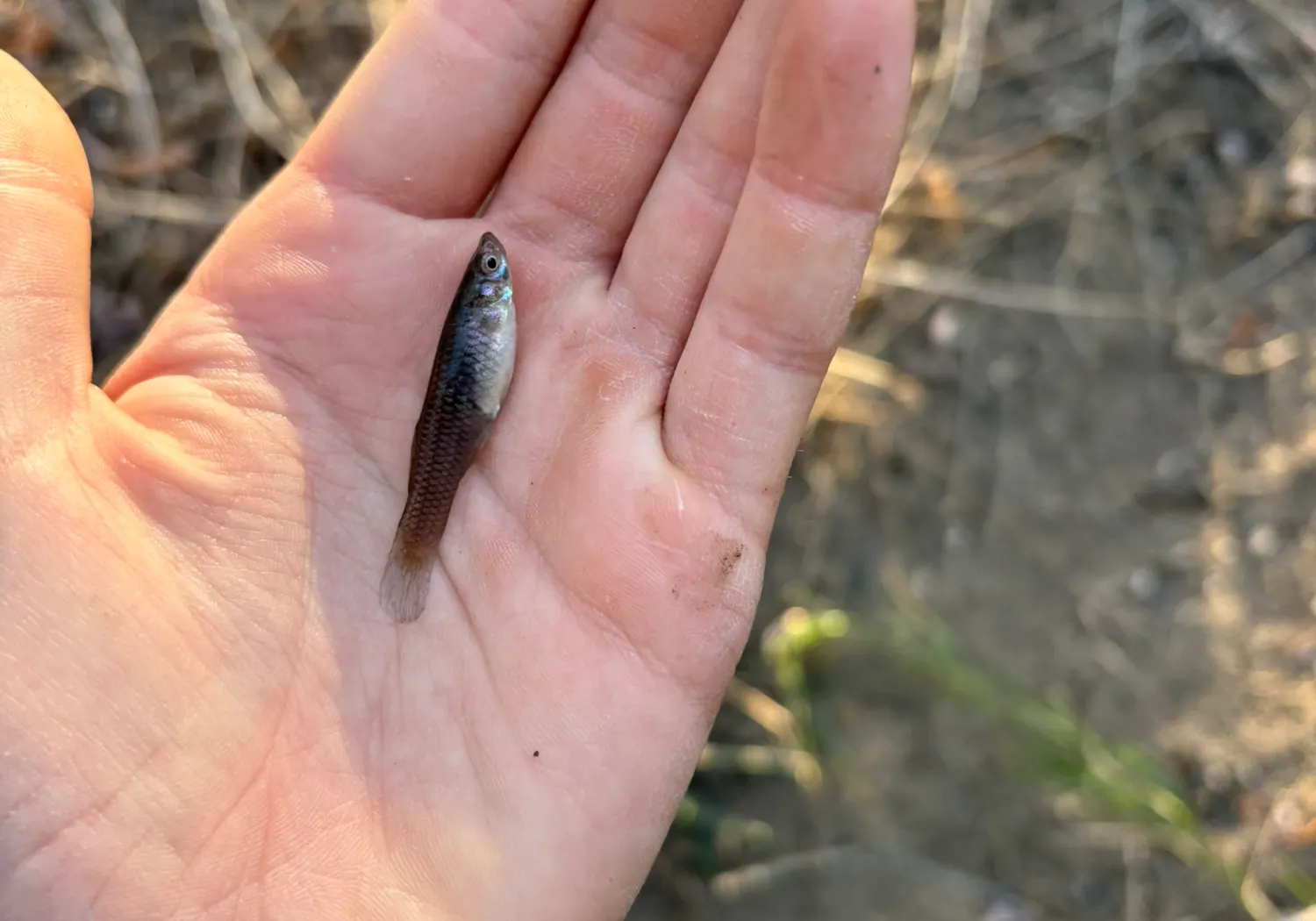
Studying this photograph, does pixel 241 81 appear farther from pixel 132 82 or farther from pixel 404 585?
pixel 404 585

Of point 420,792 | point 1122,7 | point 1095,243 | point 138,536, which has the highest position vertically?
point 1122,7

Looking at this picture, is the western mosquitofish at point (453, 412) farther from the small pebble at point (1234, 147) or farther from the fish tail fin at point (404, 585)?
the small pebble at point (1234, 147)

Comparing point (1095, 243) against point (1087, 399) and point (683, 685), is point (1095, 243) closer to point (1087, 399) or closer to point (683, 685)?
point (1087, 399)

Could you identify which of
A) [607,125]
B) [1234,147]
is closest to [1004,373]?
[1234,147]

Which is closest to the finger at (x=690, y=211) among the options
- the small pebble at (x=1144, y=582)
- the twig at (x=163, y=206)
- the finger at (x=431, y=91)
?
the finger at (x=431, y=91)

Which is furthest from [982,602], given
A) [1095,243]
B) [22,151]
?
[22,151]

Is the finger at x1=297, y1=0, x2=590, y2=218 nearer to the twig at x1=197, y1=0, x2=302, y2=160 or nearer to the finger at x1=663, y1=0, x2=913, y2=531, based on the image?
the finger at x1=663, y1=0, x2=913, y2=531
